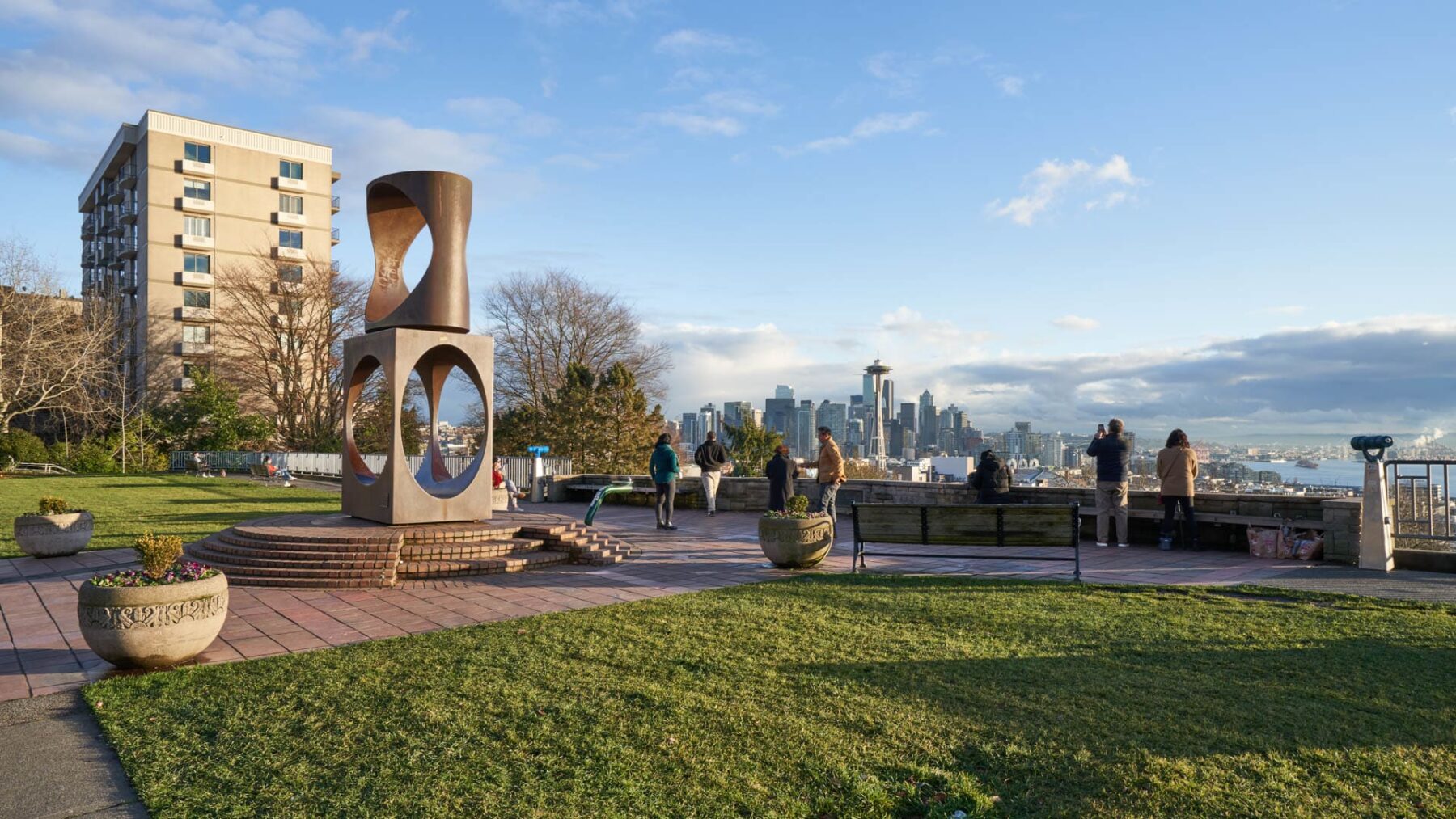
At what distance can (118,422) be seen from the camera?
136 ft

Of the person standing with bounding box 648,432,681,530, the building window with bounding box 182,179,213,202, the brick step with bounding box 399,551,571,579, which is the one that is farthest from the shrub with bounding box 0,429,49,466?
the brick step with bounding box 399,551,571,579

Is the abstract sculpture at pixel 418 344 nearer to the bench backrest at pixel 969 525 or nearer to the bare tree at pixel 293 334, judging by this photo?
the bench backrest at pixel 969 525

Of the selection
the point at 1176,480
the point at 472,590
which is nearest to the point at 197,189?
the point at 472,590

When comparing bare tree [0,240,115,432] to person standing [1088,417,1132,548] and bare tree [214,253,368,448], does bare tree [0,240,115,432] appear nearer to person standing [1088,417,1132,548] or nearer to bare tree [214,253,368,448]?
bare tree [214,253,368,448]

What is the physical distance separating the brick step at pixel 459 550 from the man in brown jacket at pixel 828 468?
193 inches

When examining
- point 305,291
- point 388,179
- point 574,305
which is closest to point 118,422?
point 305,291

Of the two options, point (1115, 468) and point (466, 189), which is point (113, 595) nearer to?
point (466, 189)

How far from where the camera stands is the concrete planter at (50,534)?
400 inches

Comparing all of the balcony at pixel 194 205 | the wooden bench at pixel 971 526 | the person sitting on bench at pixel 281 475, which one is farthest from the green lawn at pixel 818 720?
the balcony at pixel 194 205

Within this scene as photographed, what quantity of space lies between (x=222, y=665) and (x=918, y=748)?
425 cm

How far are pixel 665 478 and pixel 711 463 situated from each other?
6.93 feet

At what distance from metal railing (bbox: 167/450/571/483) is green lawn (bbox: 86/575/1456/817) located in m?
20.4

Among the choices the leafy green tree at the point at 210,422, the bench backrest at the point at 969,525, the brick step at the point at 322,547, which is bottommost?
the brick step at the point at 322,547

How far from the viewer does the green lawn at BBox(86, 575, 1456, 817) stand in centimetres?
350
